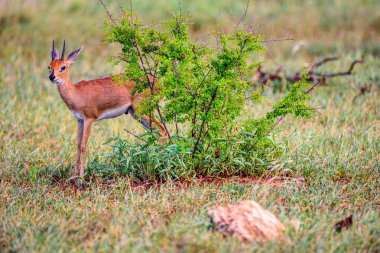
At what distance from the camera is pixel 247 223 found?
3.90 m

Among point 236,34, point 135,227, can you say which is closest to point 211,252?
point 135,227

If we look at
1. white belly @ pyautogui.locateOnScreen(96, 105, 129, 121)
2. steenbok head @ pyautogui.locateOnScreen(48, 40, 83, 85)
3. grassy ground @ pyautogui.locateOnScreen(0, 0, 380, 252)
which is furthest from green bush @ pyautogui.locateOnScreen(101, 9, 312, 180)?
steenbok head @ pyautogui.locateOnScreen(48, 40, 83, 85)

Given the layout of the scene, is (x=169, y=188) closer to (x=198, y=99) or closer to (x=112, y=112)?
(x=198, y=99)

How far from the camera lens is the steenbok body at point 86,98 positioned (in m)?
5.48

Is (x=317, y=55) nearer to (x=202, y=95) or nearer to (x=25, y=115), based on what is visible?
(x=25, y=115)

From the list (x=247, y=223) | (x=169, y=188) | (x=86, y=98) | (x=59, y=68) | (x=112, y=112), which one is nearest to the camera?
(x=247, y=223)

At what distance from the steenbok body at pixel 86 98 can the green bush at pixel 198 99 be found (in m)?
0.38

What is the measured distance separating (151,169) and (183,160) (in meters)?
0.29

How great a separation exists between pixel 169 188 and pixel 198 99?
2.51ft

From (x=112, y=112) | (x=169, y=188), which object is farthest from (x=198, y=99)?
(x=112, y=112)

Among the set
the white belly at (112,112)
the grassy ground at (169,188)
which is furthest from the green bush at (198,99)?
the white belly at (112,112)

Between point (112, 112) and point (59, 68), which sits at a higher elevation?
point (59, 68)

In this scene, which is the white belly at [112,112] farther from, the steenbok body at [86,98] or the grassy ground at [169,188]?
the grassy ground at [169,188]

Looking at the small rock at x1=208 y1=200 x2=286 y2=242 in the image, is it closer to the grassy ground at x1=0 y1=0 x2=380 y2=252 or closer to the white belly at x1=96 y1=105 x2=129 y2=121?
the grassy ground at x1=0 y1=0 x2=380 y2=252
